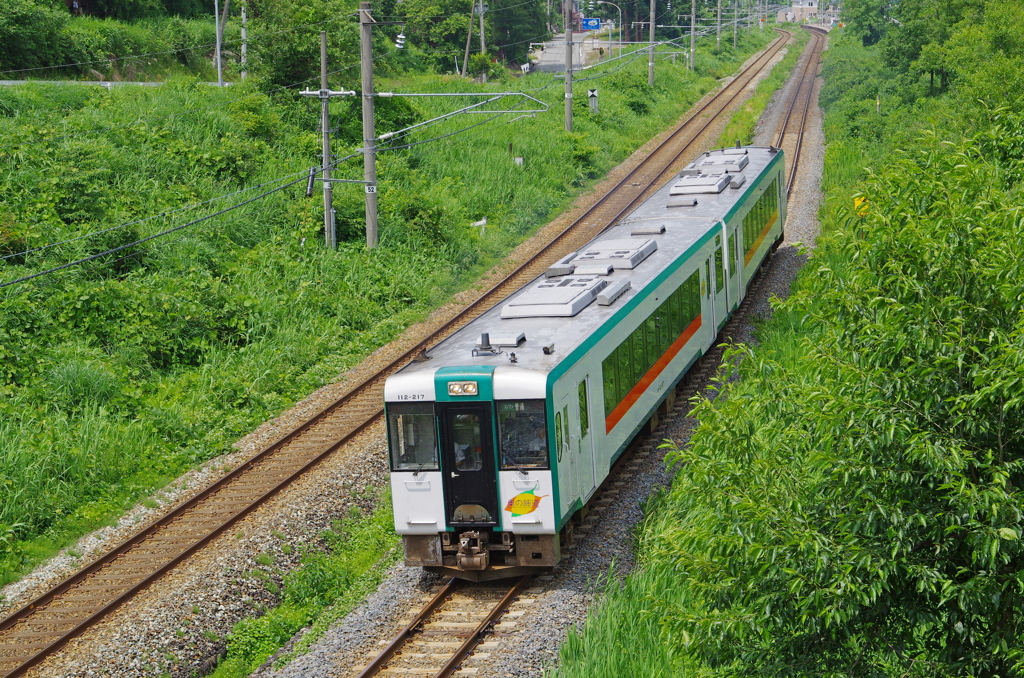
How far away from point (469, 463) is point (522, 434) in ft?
2.46

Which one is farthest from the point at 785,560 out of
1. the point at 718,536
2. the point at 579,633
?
the point at 579,633

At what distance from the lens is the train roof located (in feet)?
43.9

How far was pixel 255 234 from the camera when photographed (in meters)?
27.5

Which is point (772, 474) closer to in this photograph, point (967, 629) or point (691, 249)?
point (967, 629)

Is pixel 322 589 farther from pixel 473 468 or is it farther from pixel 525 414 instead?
pixel 525 414

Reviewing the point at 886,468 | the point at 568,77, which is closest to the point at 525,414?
the point at 886,468

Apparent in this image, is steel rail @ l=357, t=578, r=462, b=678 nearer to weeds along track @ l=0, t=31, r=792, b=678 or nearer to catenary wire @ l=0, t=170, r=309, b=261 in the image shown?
weeds along track @ l=0, t=31, r=792, b=678

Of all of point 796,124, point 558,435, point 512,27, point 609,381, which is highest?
point 512,27

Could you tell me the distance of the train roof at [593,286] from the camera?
1339cm

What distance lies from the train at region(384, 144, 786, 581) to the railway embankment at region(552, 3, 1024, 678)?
4.02 m

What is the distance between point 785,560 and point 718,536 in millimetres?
553

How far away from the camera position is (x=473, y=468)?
1276 cm

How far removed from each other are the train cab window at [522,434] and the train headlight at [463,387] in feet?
1.12

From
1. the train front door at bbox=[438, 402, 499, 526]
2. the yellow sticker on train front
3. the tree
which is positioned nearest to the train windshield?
the train front door at bbox=[438, 402, 499, 526]
